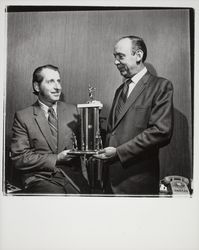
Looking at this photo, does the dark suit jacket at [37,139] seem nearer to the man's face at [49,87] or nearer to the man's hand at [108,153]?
the man's face at [49,87]

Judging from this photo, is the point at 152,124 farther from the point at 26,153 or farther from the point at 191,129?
the point at 26,153

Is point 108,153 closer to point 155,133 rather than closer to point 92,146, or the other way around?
point 92,146

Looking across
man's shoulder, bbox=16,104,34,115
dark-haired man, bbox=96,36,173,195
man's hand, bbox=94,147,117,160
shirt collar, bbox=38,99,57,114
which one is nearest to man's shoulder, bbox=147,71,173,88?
dark-haired man, bbox=96,36,173,195

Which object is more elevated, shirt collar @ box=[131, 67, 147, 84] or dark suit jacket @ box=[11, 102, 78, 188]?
shirt collar @ box=[131, 67, 147, 84]

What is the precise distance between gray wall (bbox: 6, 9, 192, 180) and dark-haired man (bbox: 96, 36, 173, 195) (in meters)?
0.06

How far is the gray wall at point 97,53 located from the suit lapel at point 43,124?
0.21 feet

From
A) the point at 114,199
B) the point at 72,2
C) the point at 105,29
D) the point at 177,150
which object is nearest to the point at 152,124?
the point at 177,150

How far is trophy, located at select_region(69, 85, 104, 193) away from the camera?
2193 mm

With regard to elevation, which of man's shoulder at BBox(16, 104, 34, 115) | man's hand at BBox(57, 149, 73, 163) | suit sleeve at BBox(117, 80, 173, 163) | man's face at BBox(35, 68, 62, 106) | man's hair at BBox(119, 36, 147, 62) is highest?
man's hair at BBox(119, 36, 147, 62)

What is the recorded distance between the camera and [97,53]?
2.22 metres

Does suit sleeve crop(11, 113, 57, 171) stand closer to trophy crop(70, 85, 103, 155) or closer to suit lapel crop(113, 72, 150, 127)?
trophy crop(70, 85, 103, 155)

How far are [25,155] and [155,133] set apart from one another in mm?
787

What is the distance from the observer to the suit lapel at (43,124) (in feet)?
7.21

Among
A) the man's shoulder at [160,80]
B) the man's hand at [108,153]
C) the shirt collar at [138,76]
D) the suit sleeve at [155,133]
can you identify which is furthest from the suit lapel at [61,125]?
the man's shoulder at [160,80]
